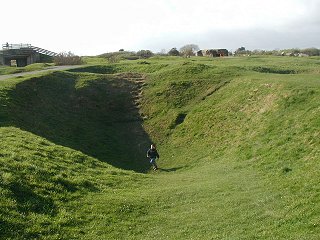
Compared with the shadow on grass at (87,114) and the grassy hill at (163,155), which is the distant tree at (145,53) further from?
the shadow on grass at (87,114)

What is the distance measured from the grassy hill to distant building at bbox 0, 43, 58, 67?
39.7 metres

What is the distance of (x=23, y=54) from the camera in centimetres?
8619

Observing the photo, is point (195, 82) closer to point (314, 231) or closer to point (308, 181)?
point (308, 181)

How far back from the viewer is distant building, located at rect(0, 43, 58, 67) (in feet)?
280

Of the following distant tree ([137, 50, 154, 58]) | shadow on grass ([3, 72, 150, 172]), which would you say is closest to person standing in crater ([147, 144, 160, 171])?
shadow on grass ([3, 72, 150, 172])

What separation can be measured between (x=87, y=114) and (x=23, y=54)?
163 ft

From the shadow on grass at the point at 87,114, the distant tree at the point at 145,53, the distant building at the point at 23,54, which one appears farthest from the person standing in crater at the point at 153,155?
the distant tree at the point at 145,53

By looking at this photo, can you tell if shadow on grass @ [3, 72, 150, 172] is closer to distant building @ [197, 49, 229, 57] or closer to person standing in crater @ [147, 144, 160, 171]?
person standing in crater @ [147, 144, 160, 171]

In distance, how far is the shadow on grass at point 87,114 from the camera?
3497cm

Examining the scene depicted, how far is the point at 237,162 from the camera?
90.3ft

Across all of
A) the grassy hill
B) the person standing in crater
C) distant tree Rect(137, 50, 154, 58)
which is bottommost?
the person standing in crater

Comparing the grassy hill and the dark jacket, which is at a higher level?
the grassy hill

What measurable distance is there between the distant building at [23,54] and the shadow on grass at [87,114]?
1508 inches

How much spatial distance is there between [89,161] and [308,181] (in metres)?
13.0
